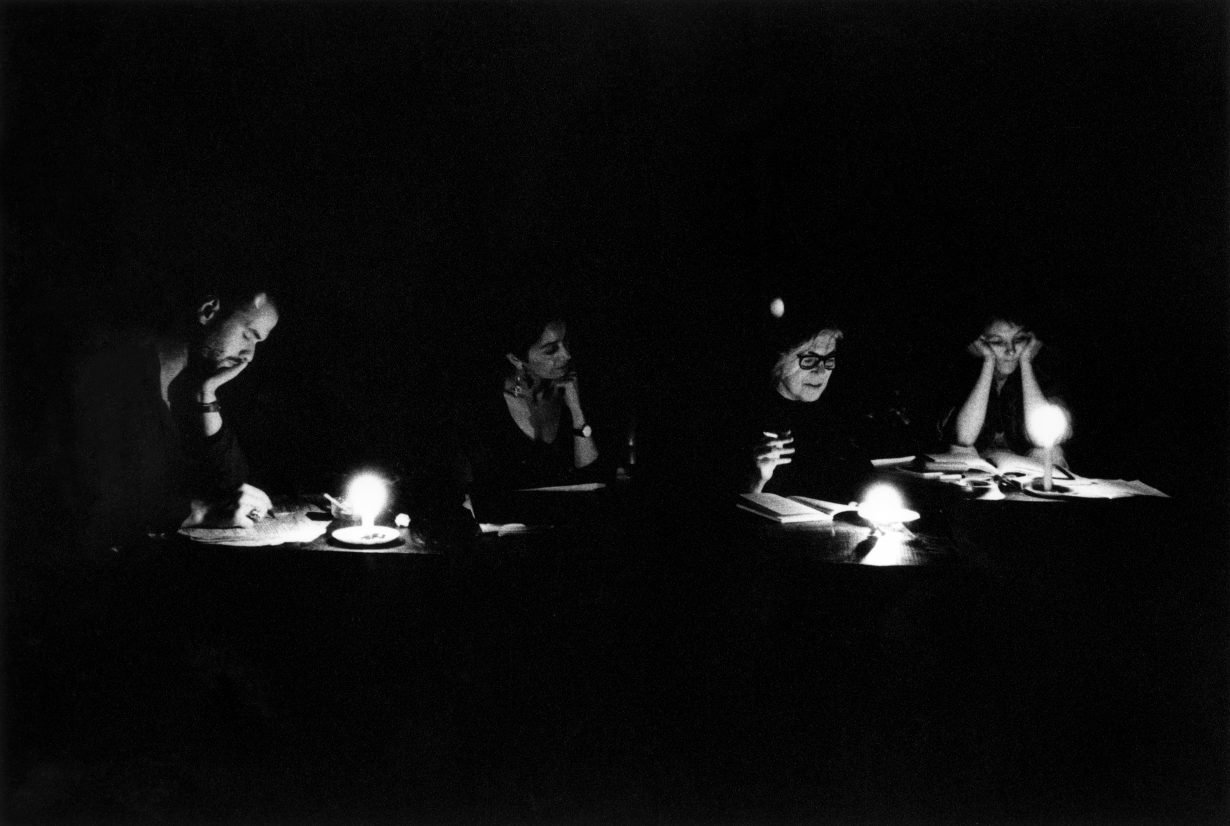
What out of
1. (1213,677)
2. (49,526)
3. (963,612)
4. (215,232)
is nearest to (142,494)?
(49,526)

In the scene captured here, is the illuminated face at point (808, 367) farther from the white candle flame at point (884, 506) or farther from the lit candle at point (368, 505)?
the lit candle at point (368, 505)

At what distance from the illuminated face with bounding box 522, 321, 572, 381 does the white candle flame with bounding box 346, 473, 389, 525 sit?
14.4 inches

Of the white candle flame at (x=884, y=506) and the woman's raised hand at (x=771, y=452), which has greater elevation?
the woman's raised hand at (x=771, y=452)

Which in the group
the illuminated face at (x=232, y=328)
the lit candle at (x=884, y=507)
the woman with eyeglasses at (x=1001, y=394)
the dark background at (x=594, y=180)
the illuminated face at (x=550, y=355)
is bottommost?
the lit candle at (x=884, y=507)

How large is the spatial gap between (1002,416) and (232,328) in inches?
58.4

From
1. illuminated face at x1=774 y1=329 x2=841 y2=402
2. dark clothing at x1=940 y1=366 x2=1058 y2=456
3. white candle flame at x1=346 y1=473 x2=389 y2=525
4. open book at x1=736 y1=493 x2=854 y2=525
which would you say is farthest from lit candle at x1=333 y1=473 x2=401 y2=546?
dark clothing at x1=940 y1=366 x2=1058 y2=456

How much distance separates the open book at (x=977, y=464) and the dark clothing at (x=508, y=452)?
660 mm

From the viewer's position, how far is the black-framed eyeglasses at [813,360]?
1.61 meters

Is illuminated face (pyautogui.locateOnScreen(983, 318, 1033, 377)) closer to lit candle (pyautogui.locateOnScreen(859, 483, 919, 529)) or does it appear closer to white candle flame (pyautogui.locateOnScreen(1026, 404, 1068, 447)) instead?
white candle flame (pyautogui.locateOnScreen(1026, 404, 1068, 447))

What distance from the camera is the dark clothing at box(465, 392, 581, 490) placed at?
5.31 feet

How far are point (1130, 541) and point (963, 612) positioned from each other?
0.36 m

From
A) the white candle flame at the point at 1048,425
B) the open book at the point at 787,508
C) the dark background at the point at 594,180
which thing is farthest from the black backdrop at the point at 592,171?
the open book at the point at 787,508

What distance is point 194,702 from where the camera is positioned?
5.33 ft

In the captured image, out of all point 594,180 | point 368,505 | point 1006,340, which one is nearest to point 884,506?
point 1006,340
